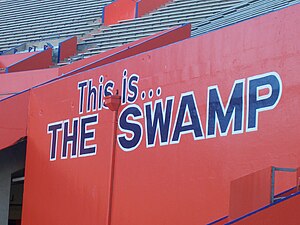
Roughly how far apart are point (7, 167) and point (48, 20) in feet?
31.8

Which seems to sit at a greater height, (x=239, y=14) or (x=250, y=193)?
(x=239, y=14)

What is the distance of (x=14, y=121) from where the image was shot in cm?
1201

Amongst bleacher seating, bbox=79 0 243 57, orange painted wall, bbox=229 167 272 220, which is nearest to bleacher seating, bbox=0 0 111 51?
bleacher seating, bbox=79 0 243 57

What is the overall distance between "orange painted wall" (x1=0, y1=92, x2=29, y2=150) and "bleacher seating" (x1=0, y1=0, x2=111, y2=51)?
7423mm

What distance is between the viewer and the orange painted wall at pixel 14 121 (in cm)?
1190

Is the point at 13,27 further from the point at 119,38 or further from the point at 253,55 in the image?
the point at 253,55

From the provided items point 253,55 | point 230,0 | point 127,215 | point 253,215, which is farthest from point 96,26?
point 253,215

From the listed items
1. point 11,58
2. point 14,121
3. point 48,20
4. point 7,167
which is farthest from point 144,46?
point 48,20

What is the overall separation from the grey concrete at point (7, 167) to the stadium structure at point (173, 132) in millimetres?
19

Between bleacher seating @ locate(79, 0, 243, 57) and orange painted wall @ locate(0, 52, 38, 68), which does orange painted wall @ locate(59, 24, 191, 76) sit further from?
orange painted wall @ locate(0, 52, 38, 68)

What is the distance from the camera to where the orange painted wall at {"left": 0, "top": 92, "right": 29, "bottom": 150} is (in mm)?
11903

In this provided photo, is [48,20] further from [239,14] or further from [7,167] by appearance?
[239,14]

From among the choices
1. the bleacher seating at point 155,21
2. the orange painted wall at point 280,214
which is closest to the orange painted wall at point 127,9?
the bleacher seating at point 155,21

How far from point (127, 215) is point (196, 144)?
65.3 inches
